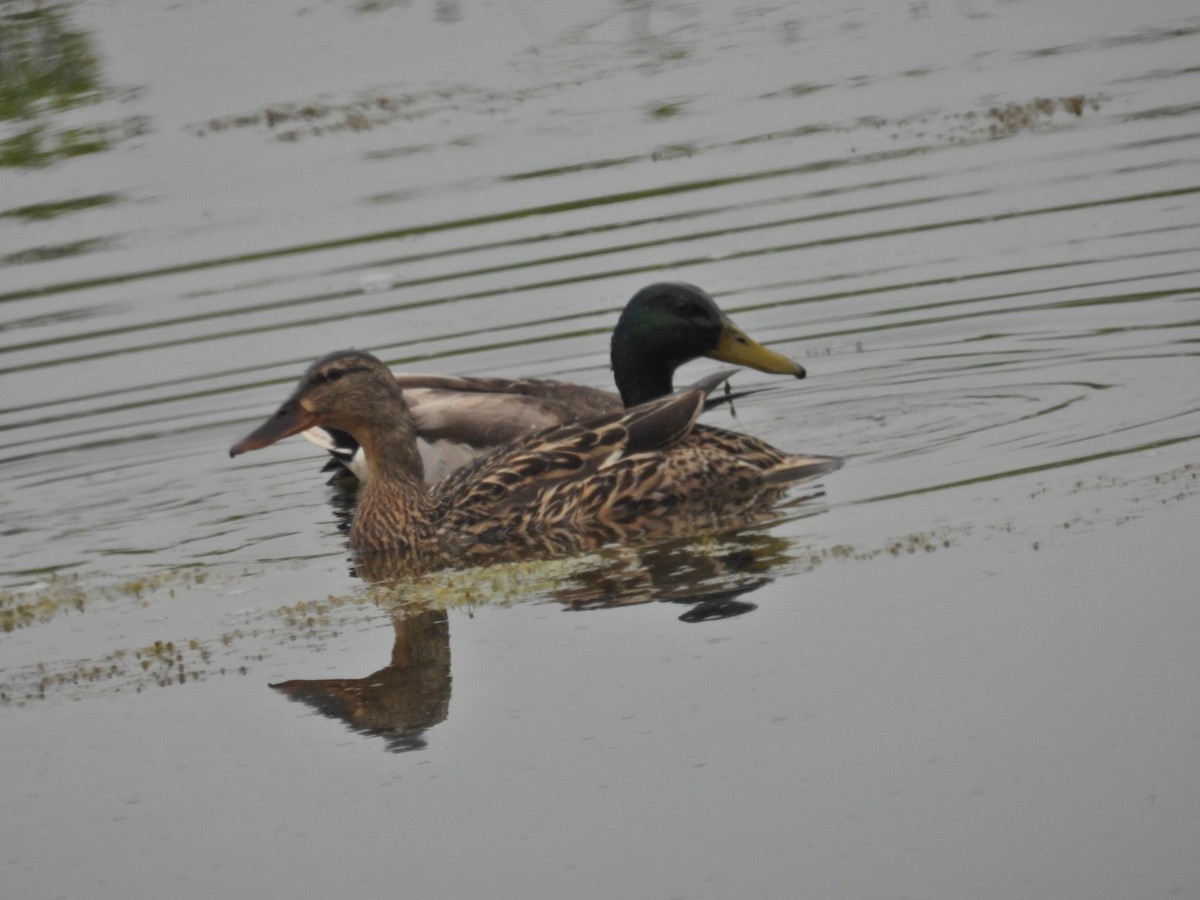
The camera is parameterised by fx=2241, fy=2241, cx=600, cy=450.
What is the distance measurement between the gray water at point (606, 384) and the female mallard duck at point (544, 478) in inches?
13.0

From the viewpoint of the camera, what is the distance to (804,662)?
23.3 feet

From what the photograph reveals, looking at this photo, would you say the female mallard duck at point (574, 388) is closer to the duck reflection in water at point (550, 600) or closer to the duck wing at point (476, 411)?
the duck wing at point (476, 411)

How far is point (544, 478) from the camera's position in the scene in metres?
10.0

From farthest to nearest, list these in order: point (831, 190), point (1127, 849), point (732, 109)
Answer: point (732, 109), point (831, 190), point (1127, 849)

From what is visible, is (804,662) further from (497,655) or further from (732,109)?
(732,109)

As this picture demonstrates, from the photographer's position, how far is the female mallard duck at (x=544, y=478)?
9.78 meters

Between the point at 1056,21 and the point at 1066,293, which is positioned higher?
the point at 1056,21

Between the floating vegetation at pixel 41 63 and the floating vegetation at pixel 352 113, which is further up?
the floating vegetation at pixel 41 63

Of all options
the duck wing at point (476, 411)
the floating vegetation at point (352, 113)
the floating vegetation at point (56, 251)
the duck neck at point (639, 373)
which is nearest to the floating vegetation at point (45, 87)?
the floating vegetation at point (352, 113)

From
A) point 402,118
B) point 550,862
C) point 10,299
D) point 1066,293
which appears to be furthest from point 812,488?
point 402,118

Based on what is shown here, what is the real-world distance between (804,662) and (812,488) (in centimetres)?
280

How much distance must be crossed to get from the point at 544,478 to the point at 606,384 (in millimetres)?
2879

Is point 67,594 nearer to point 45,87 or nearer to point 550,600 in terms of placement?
point 550,600

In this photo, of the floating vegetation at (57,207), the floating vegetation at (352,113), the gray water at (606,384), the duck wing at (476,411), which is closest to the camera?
the gray water at (606,384)
